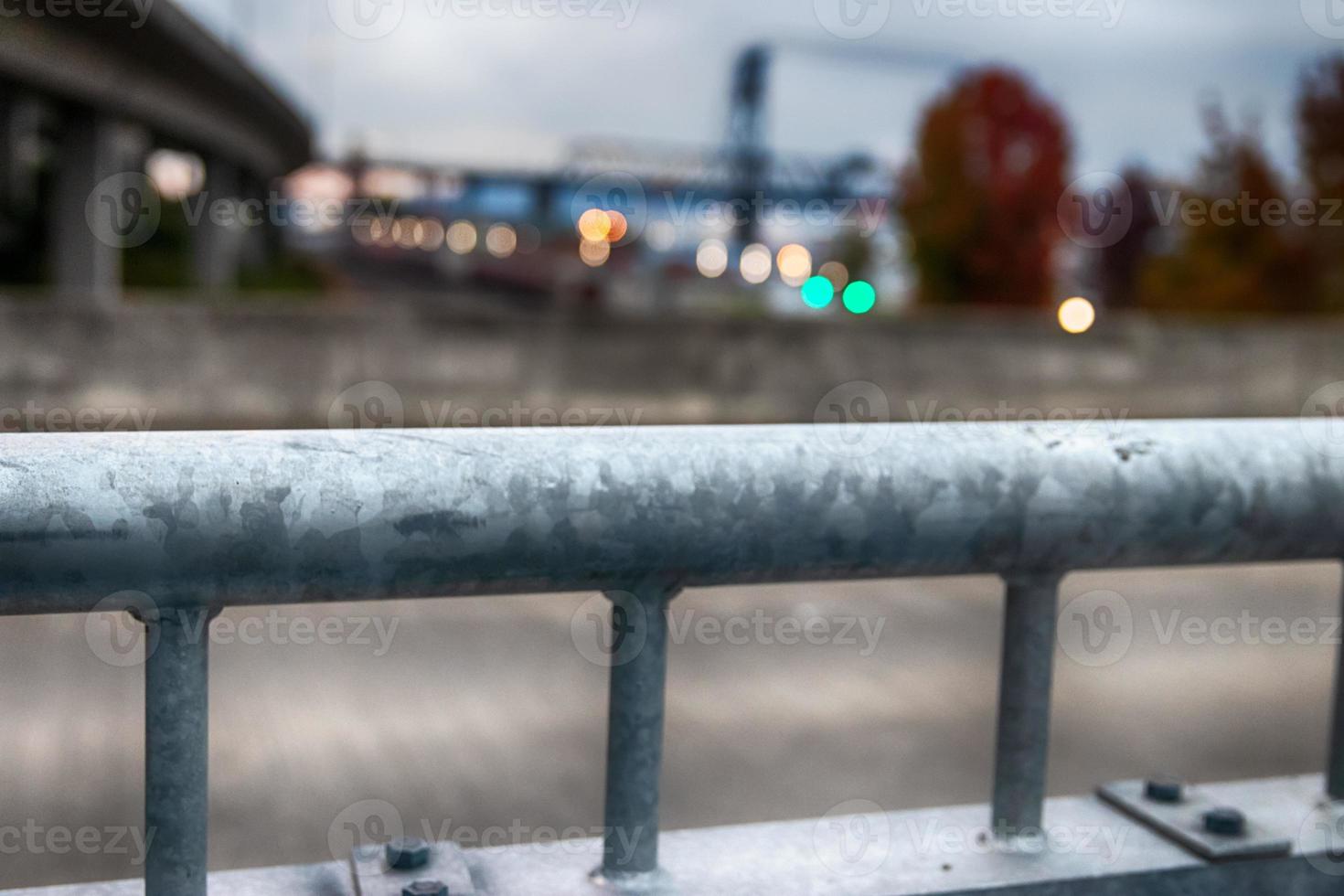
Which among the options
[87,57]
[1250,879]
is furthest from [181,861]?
[87,57]

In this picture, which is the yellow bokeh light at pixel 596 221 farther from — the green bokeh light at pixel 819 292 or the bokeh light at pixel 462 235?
the green bokeh light at pixel 819 292

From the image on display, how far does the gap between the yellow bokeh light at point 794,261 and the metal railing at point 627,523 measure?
111 m

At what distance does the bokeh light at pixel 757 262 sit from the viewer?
333 feet

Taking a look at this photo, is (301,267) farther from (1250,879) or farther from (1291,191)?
(1250,879)

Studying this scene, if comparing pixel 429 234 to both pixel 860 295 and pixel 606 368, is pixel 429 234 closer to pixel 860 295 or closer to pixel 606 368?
pixel 860 295

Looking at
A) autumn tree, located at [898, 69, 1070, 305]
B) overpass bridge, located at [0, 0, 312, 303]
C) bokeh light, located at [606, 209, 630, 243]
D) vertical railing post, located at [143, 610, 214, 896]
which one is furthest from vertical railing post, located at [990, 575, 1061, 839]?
bokeh light, located at [606, 209, 630, 243]

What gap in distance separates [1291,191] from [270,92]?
37.4m

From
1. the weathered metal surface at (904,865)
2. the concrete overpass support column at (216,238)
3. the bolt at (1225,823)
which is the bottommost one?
the weathered metal surface at (904,865)

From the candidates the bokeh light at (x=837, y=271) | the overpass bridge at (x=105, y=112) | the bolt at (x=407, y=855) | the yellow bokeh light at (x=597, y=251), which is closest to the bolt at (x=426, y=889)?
the bolt at (x=407, y=855)

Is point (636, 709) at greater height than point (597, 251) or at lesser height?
lesser

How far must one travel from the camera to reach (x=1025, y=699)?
1993 millimetres

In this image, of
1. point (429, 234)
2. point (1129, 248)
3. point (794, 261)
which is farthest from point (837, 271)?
point (429, 234)

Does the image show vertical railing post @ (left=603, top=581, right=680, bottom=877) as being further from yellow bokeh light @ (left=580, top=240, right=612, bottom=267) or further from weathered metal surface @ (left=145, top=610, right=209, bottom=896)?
yellow bokeh light @ (left=580, top=240, right=612, bottom=267)

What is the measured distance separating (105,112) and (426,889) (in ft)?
106
